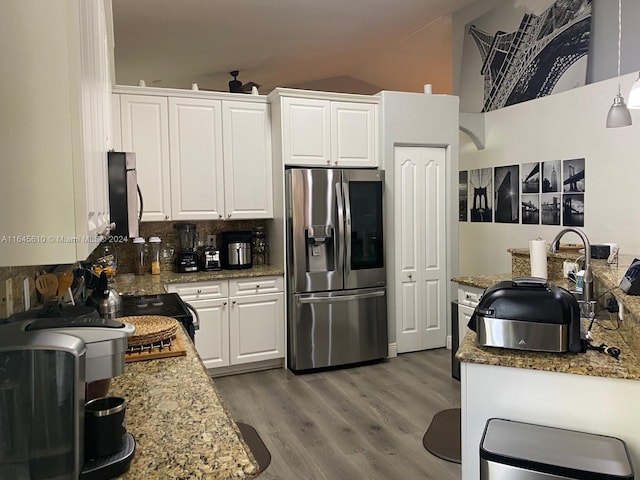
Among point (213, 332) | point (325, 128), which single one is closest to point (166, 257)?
point (213, 332)

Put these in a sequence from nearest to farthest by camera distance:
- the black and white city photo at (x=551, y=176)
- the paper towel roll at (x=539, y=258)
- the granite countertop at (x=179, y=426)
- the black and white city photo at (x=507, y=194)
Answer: the granite countertop at (x=179, y=426) < the paper towel roll at (x=539, y=258) < the black and white city photo at (x=551, y=176) < the black and white city photo at (x=507, y=194)

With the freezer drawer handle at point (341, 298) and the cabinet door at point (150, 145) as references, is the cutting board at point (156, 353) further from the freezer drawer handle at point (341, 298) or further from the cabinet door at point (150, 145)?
the cabinet door at point (150, 145)

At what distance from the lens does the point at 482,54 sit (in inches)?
212

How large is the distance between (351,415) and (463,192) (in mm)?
3374

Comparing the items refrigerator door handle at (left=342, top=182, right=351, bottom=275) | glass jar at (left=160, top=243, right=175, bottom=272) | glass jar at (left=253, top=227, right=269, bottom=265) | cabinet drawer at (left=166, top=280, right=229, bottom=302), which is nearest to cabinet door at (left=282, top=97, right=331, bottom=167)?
refrigerator door handle at (left=342, top=182, right=351, bottom=275)

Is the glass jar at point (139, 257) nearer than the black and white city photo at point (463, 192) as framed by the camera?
Yes

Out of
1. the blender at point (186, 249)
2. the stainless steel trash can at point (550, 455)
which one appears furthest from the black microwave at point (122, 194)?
the blender at point (186, 249)

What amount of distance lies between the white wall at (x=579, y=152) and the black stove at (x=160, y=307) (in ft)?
11.1

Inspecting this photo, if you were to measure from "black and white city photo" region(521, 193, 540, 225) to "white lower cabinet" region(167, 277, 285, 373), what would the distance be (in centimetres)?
254

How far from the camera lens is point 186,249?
14.8ft

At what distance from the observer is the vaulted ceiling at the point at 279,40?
15.0ft

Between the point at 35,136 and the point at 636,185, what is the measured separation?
13.7 feet

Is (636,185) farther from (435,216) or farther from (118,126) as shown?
(118,126)

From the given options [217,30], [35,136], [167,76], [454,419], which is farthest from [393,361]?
[167,76]
